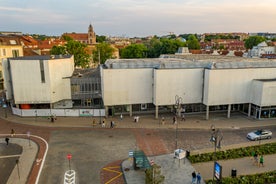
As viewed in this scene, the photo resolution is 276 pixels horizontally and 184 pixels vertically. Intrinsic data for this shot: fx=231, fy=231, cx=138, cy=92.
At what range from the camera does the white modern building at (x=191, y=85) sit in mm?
35531

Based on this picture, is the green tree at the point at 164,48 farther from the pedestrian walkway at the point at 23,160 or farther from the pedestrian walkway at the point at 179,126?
the pedestrian walkway at the point at 23,160

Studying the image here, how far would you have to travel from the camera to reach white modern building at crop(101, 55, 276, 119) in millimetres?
35531

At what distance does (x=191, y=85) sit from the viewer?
1455 inches

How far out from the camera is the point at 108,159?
23.5 meters

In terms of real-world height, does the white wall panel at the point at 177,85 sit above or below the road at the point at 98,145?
above

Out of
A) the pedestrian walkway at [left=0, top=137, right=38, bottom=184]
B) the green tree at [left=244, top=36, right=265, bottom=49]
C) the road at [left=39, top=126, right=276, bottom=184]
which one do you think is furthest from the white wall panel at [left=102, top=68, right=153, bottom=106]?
the green tree at [left=244, top=36, right=265, bottom=49]

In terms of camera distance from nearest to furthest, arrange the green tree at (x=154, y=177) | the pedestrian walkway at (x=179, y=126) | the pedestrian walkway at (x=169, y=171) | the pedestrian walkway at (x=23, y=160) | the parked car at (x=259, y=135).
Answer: the green tree at (x=154, y=177) < the pedestrian walkway at (x=169, y=171) < the pedestrian walkway at (x=23, y=160) < the pedestrian walkway at (x=179, y=126) < the parked car at (x=259, y=135)

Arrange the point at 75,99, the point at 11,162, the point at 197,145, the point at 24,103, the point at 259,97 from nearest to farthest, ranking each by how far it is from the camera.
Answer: the point at 11,162, the point at 197,145, the point at 259,97, the point at 24,103, the point at 75,99

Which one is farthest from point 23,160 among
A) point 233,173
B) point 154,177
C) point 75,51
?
point 75,51

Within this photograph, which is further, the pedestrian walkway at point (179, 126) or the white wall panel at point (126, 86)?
the white wall panel at point (126, 86)

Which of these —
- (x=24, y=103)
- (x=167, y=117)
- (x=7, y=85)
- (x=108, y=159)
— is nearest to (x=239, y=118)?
(x=167, y=117)

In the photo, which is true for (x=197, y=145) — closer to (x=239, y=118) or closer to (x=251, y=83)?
(x=239, y=118)

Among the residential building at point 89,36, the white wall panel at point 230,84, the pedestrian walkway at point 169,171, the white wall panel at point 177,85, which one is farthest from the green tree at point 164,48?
the pedestrian walkway at point 169,171

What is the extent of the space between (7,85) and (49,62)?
985cm
